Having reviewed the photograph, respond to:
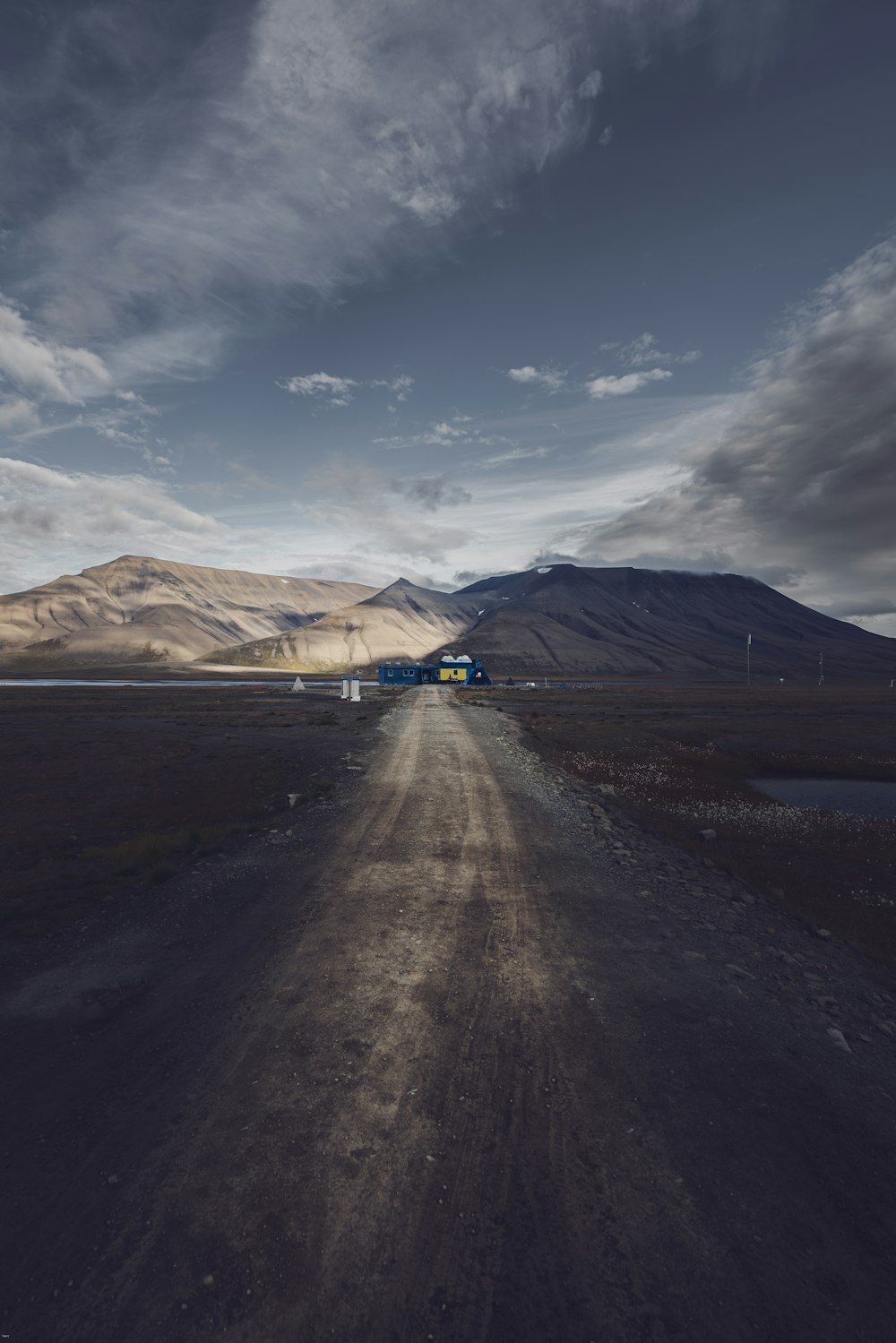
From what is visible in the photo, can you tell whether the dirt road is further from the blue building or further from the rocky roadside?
the blue building

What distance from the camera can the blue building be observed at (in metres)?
125

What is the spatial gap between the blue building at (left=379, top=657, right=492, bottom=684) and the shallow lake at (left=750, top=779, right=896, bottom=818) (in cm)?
9640

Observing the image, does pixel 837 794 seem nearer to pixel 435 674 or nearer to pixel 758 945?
pixel 758 945

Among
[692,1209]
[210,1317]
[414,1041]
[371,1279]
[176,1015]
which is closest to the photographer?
[210,1317]

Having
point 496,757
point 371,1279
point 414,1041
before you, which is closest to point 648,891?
point 414,1041

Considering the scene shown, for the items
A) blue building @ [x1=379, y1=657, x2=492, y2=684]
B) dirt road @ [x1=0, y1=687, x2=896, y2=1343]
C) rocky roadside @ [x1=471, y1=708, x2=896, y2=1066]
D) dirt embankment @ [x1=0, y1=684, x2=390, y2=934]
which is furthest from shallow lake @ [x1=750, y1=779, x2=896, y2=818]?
blue building @ [x1=379, y1=657, x2=492, y2=684]

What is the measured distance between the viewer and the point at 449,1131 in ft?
20.2

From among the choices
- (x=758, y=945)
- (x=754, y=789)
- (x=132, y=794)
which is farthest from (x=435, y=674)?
(x=758, y=945)

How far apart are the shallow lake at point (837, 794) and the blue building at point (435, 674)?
96.4 meters

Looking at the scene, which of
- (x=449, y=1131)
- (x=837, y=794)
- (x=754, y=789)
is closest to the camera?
(x=449, y=1131)

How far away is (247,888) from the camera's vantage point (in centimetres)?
1281

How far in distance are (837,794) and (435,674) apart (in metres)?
103

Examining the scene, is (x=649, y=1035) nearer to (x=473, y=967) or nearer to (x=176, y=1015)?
(x=473, y=967)

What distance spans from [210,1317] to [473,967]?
18.8 feet
